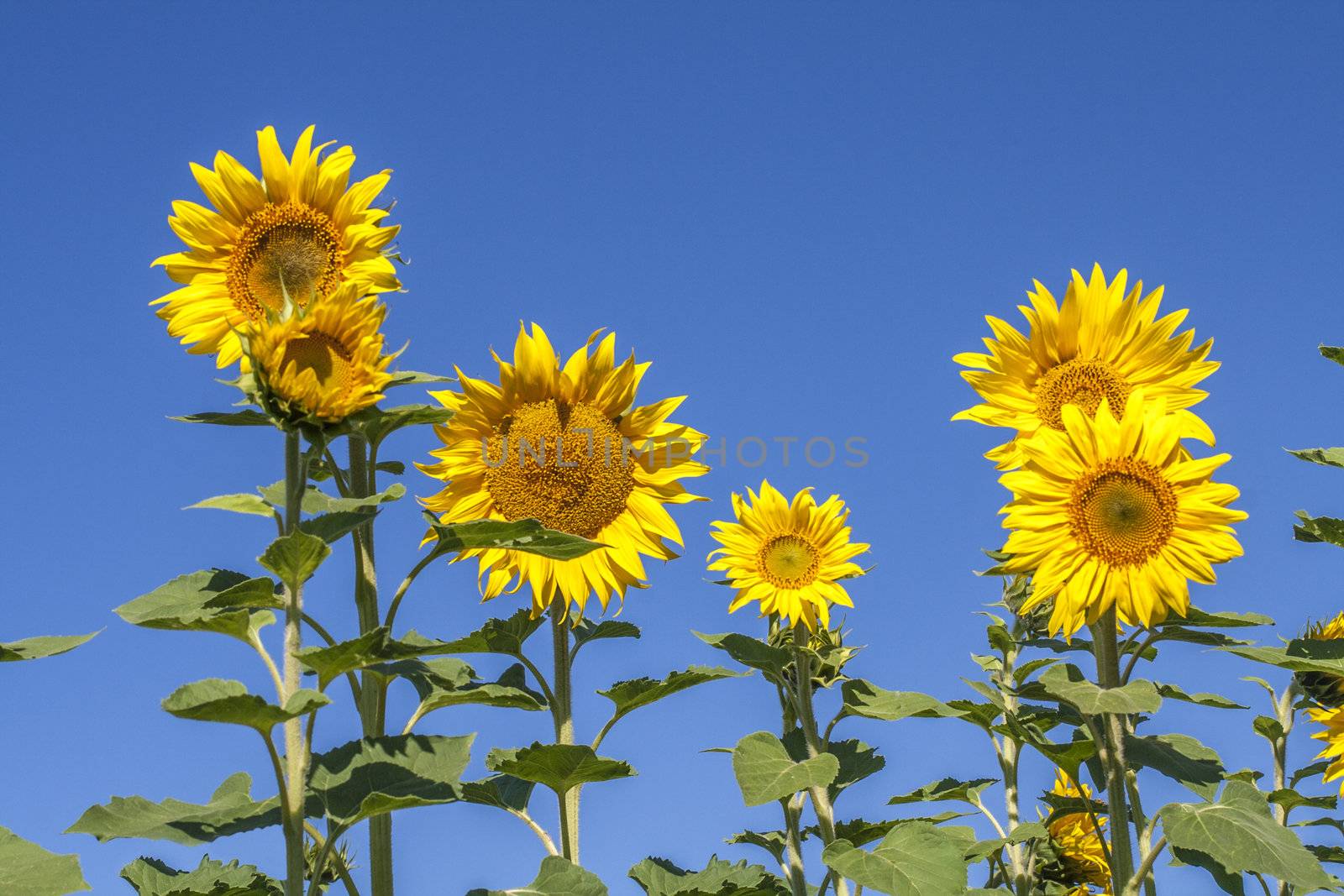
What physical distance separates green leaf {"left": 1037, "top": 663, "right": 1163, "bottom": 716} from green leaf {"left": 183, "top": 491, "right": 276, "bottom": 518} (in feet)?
7.19

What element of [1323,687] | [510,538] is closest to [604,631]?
[510,538]

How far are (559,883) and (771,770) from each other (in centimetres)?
91

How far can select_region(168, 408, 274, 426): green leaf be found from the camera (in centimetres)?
313

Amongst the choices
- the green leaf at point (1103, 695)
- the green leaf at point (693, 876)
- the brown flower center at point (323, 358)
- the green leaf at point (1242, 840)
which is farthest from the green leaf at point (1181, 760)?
the brown flower center at point (323, 358)

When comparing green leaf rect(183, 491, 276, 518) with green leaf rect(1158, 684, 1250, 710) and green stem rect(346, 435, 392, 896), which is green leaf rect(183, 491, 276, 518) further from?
green leaf rect(1158, 684, 1250, 710)

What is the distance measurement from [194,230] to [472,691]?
1.60m

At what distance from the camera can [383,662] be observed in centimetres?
323

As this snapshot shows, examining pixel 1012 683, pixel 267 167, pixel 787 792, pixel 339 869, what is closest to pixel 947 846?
pixel 787 792

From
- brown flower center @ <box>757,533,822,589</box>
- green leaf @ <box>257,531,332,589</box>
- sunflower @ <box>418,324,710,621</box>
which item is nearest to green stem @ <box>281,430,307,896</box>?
green leaf @ <box>257,531,332,589</box>

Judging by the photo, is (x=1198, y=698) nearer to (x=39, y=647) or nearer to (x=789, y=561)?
(x=789, y=561)

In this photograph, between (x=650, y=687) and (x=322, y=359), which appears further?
(x=650, y=687)

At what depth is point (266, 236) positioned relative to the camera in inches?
152

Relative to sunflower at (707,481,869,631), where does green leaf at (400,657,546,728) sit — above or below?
below

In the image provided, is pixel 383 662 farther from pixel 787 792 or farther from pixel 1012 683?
pixel 1012 683
